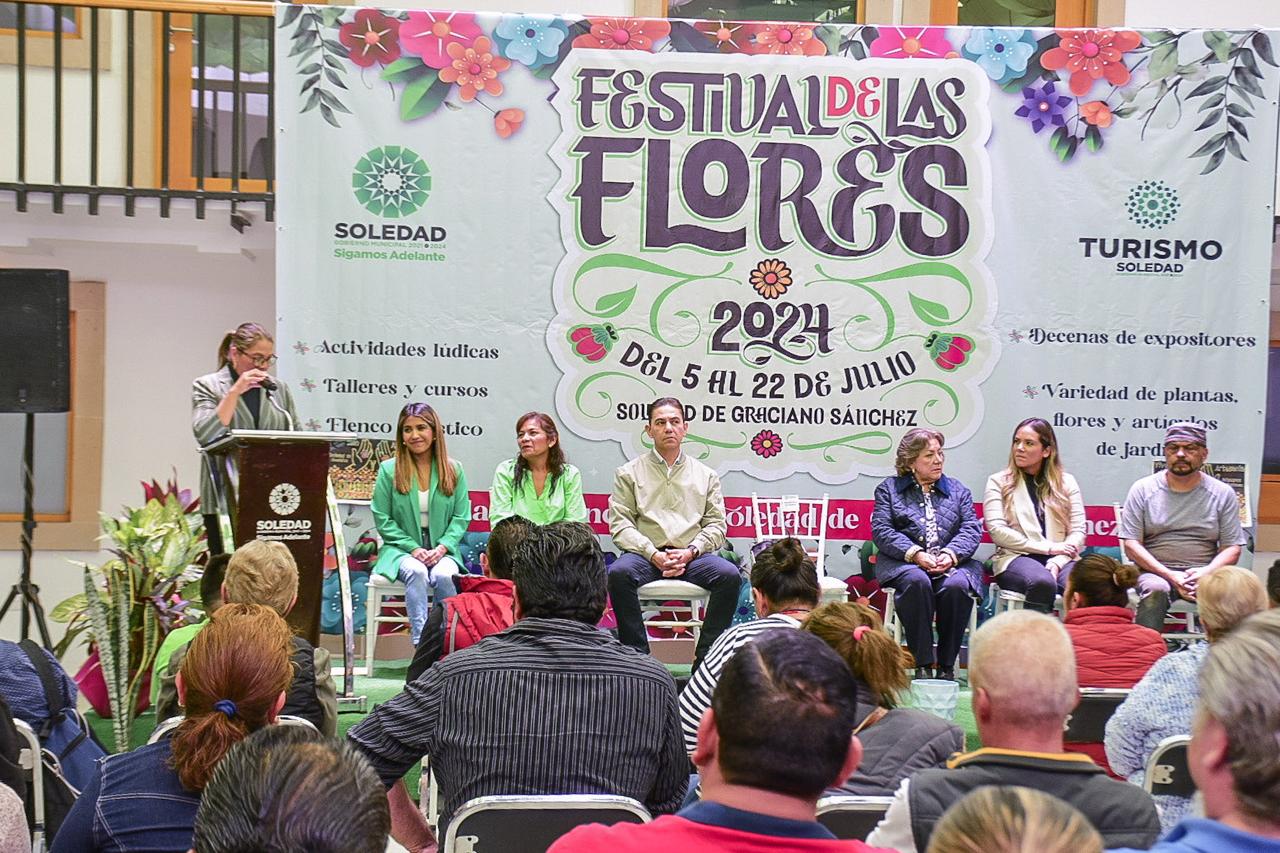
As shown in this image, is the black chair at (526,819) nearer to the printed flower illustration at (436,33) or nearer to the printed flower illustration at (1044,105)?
the printed flower illustration at (436,33)

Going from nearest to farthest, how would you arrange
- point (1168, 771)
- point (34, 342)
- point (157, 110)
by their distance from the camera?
point (1168, 771), point (34, 342), point (157, 110)

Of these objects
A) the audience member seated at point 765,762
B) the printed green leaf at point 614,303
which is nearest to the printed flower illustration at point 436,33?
the printed green leaf at point 614,303

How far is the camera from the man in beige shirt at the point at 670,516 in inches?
218

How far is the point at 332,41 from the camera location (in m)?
5.94

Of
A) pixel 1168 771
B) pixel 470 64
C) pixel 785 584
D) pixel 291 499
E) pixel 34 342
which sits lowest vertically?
pixel 1168 771

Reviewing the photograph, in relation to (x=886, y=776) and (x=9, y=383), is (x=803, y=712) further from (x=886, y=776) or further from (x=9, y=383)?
(x=9, y=383)

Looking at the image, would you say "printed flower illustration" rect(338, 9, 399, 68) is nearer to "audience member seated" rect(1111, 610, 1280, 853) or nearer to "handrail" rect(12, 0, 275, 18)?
"handrail" rect(12, 0, 275, 18)

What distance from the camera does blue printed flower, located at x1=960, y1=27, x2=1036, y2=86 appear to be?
609cm

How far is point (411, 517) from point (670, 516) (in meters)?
1.13

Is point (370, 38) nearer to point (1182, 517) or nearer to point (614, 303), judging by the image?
point (614, 303)

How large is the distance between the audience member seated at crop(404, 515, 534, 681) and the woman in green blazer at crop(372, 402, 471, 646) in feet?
6.27

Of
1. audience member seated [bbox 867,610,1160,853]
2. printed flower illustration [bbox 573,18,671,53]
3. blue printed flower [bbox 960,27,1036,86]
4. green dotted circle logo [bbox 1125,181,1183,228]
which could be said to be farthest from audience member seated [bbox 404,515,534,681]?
green dotted circle logo [bbox 1125,181,1183,228]

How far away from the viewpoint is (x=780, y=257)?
20.2ft

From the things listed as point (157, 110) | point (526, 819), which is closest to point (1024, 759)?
point (526, 819)
